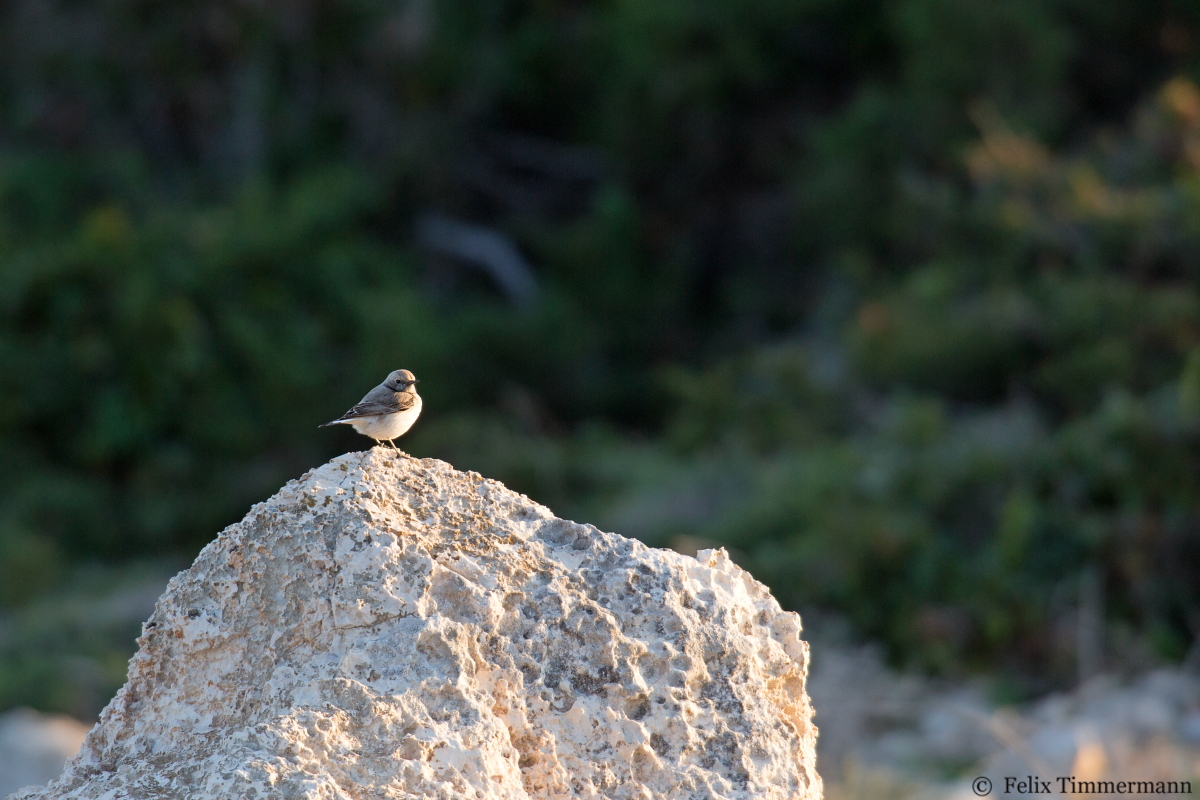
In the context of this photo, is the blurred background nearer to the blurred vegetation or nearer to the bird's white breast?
the blurred vegetation

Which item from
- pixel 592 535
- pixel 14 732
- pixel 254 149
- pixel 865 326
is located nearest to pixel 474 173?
pixel 254 149

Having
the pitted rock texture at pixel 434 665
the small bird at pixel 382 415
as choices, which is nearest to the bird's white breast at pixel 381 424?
the small bird at pixel 382 415

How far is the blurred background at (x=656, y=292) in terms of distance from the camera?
10273 millimetres

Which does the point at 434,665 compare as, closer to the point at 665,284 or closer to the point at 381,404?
the point at 381,404

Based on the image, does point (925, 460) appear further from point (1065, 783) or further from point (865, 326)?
point (1065, 783)

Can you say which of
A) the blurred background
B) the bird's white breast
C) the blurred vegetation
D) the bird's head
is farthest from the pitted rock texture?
the blurred vegetation

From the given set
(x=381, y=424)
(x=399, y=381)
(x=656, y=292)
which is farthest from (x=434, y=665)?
(x=656, y=292)

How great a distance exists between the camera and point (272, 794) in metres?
2.01

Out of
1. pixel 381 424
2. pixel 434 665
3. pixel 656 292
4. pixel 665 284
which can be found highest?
pixel 665 284

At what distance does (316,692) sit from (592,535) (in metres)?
Answer: 0.57

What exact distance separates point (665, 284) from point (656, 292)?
0.17m

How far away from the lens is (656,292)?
17328 millimetres

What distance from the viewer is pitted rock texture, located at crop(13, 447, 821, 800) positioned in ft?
7.16

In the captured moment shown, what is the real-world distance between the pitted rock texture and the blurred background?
21.3 feet
